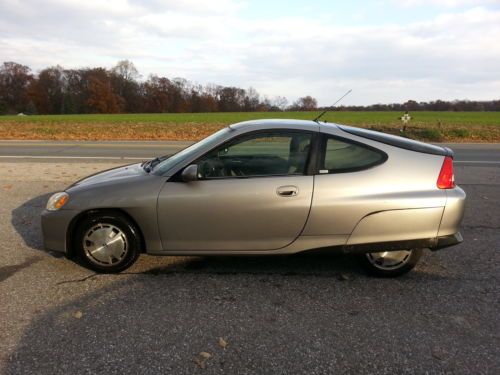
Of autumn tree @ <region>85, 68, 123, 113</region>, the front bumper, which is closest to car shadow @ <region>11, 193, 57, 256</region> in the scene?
the front bumper

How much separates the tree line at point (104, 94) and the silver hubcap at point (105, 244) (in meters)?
86.5

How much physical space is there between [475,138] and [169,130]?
17.2m

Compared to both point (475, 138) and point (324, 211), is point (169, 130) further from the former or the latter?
point (324, 211)

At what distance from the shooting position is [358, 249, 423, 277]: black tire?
3727 millimetres

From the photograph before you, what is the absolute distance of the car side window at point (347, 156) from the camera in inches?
141

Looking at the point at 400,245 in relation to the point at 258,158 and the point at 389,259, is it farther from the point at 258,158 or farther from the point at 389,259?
the point at 258,158

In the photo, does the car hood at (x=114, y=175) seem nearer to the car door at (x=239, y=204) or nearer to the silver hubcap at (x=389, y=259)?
the car door at (x=239, y=204)

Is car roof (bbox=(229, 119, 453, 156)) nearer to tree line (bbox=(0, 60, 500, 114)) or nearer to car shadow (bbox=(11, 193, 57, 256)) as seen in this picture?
car shadow (bbox=(11, 193, 57, 256))

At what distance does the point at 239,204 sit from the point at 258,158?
0.57 metres

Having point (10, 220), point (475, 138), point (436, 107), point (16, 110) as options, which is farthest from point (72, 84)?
point (10, 220)

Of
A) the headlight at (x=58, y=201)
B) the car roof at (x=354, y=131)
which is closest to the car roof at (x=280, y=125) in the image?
the car roof at (x=354, y=131)

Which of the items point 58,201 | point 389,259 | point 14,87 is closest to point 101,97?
point 14,87

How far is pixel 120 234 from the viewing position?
3.69 metres

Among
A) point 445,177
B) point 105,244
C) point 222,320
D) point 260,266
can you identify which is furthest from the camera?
point 260,266
